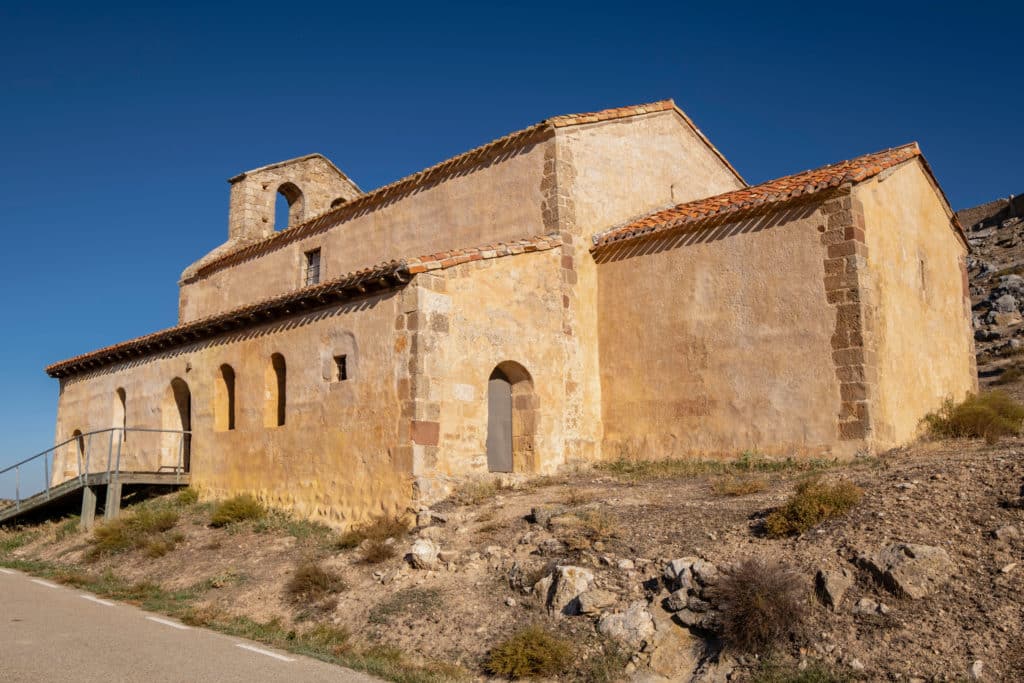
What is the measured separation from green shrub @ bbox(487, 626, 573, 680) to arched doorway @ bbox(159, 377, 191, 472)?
13.1m

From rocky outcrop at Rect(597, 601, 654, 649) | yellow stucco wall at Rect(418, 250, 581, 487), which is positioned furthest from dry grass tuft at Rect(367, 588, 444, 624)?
yellow stucco wall at Rect(418, 250, 581, 487)

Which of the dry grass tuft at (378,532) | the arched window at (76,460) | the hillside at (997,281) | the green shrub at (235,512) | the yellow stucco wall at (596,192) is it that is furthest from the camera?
the hillside at (997,281)

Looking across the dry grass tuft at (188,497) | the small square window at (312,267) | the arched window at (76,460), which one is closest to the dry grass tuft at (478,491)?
the dry grass tuft at (188,497)

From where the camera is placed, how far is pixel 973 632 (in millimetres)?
6836

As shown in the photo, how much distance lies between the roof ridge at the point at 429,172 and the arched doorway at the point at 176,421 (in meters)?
5.06

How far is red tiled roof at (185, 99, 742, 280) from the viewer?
54.9 feet

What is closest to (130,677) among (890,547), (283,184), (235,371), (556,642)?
(556,642)

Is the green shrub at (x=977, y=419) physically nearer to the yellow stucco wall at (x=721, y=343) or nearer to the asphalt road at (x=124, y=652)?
the yellow stucco wall at (x=721, y=343)

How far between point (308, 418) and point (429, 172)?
21.2 feet

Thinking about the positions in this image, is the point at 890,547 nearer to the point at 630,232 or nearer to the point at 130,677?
the point at 130,677

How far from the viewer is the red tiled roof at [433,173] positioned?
1673cm

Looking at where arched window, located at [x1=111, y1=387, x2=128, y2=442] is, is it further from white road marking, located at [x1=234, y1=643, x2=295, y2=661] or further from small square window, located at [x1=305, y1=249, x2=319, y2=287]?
white road marking, located at [x1=234, y1=643, x2=295, y2=661]

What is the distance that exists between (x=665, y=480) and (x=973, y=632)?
21.5 ft

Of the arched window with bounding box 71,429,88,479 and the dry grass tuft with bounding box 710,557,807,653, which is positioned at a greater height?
the arched window with bounding box 71,429,88,479
